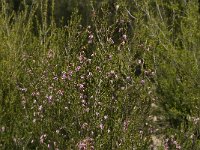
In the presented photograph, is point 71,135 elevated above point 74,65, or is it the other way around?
point 74,65

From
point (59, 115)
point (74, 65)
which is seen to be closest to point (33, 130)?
point (59, 115)

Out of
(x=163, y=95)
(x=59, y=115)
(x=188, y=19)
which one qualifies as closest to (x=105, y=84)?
(x=59, y=115)

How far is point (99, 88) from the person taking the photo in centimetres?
486

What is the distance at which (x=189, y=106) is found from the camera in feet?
21.3

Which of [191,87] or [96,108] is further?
[191,87]

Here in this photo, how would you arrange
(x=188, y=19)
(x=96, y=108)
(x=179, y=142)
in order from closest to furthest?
(x=96, y=108) → (x=179, y=142) → (x=188, y=19)

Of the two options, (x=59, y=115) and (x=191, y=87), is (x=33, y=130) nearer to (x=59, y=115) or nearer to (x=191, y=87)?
(x=59, y=115)

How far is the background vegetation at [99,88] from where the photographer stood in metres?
4.85

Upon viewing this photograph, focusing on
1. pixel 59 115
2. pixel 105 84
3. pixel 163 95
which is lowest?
pixel 163 95

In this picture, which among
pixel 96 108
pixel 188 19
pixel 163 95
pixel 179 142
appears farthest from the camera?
pixel 163 95

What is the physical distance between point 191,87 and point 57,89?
2088 millimetres

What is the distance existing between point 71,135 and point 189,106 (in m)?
2.13

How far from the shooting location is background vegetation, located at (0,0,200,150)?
4.85 metres

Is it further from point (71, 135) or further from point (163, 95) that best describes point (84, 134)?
point (163, 95)
